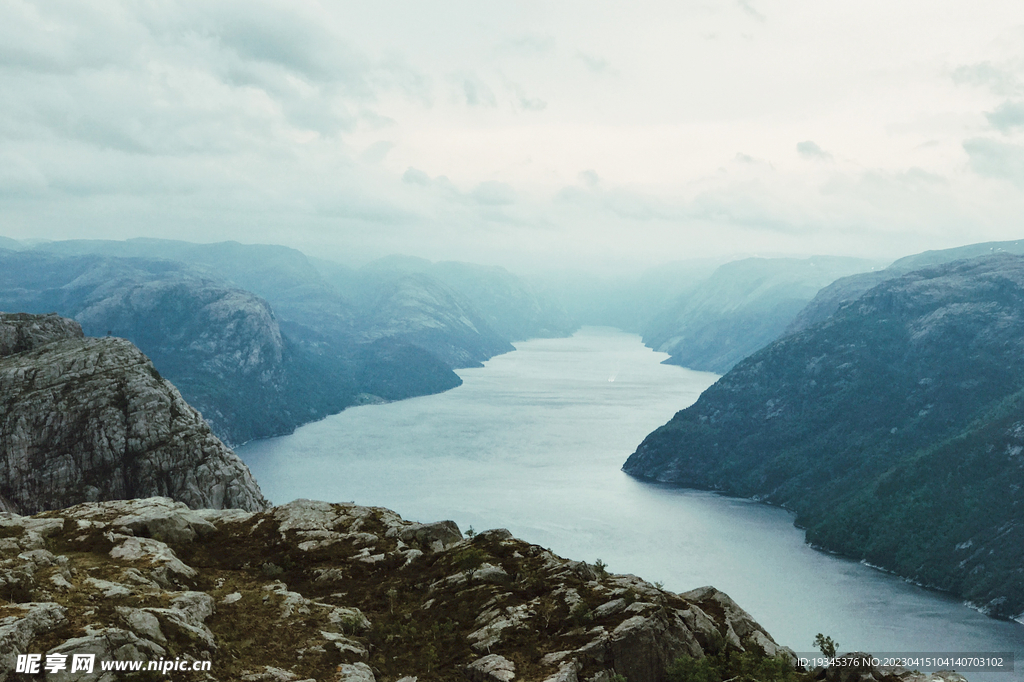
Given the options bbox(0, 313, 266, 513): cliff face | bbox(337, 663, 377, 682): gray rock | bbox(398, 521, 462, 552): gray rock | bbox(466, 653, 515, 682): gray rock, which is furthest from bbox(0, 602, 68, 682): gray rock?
bbox(0, 313, 266, 513): cliff face

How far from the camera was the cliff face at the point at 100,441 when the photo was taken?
4279 inches

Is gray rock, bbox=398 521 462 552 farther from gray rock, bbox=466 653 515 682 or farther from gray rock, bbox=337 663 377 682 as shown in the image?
gray rock, bbox=337 663 377 682

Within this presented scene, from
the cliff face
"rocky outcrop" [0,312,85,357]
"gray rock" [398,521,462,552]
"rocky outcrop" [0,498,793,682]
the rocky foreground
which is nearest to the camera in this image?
the rocky foreground

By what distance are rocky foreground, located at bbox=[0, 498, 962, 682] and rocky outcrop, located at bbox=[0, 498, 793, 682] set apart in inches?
3.7

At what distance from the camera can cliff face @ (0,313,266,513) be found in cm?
10869

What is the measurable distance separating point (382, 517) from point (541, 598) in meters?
16.9

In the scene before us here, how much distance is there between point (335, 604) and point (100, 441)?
91.5 metres

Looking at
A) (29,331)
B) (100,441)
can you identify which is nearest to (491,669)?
(100,441)

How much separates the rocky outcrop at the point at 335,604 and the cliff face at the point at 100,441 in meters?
A: 63.0

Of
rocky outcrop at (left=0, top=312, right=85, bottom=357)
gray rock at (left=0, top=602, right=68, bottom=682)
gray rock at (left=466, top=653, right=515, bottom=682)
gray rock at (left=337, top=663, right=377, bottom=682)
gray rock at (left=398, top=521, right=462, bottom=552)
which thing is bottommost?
gray rock at (left=337, top=663, right=377, bottom=682)

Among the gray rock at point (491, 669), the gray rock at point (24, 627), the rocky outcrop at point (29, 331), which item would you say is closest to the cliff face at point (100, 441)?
the rocky outcrop at point (29, 331)

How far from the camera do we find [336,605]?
136 ft

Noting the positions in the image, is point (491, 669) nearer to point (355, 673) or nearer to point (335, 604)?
point (355, 673)

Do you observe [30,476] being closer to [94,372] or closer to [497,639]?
[94,372]
